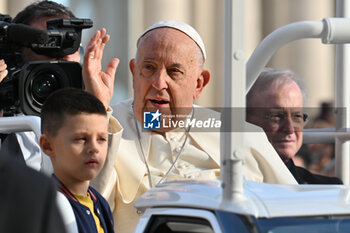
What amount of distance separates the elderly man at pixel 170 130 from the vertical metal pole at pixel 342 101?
0.23 m

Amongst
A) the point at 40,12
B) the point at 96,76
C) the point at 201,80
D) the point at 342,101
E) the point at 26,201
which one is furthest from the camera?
the point at 201,80

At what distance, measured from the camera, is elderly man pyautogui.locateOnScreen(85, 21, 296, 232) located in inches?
134

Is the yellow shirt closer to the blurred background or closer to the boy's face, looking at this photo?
the boy's face

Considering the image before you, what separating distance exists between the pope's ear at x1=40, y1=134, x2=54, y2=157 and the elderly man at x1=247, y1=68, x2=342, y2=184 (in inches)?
49.3

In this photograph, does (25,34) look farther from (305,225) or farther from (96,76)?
(305,225)

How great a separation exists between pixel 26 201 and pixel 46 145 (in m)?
1.47

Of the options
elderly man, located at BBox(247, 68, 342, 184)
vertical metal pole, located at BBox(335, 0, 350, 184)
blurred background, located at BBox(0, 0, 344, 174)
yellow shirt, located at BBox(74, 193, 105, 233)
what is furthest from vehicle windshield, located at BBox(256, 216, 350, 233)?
blurred background, located at BBox(0, 0, 344, 174)

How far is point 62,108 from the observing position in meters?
2.75

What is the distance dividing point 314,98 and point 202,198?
19.7 ft

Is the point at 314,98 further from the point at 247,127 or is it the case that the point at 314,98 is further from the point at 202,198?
the point at 202,198

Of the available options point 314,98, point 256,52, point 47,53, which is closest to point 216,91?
point 314,98

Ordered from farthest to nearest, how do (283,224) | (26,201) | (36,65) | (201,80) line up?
1. (201,80)
2. (36,65)
3. (283,224)
4. (26,201)

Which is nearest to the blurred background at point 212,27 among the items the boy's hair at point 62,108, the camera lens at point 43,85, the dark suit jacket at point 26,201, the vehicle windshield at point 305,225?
the camera lens at point 43,85

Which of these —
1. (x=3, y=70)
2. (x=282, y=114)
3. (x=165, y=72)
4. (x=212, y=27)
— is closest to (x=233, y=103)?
(x=3, y=70)
